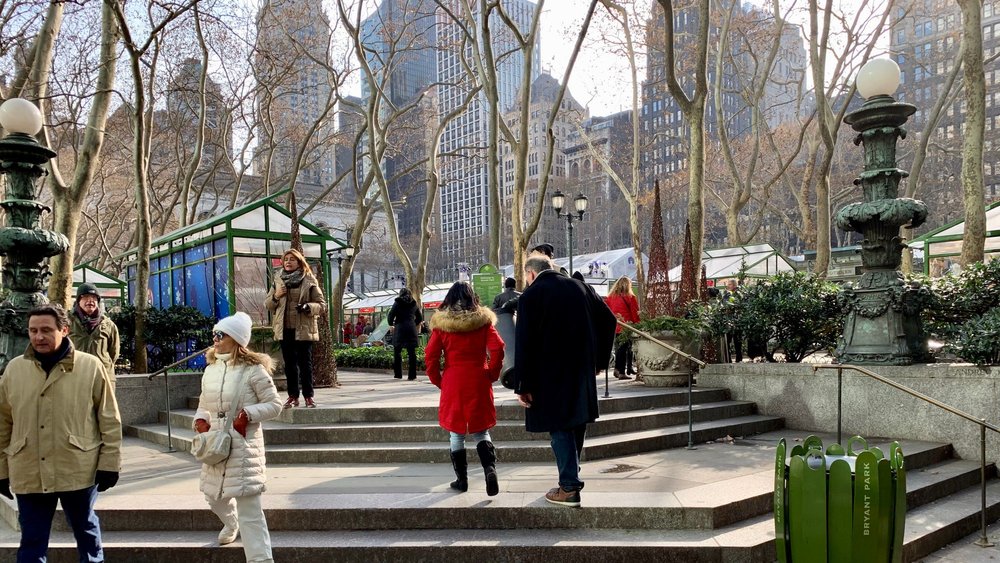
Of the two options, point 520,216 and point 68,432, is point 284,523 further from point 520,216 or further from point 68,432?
point 520,216

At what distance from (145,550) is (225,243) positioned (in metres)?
10.8

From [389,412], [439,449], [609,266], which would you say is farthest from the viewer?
[609,266]

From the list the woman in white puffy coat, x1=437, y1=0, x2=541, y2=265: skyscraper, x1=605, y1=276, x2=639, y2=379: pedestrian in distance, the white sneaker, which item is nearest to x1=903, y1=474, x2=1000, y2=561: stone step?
the woman in white puffy coat

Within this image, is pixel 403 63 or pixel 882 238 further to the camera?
pixel 403 63

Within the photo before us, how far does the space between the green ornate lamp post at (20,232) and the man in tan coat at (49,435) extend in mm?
3881

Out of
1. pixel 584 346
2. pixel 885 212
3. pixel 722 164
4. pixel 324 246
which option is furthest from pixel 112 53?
pixel 722 164

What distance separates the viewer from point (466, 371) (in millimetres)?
5285

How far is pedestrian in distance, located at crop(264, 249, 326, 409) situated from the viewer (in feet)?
25.4

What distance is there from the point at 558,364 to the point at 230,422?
221 cm

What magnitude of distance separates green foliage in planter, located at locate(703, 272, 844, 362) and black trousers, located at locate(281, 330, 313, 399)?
577 centimetres

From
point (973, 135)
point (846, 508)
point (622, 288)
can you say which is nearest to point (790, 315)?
point (622, 288)

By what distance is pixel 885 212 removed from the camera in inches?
301

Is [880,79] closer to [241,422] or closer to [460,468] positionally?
[460,468]

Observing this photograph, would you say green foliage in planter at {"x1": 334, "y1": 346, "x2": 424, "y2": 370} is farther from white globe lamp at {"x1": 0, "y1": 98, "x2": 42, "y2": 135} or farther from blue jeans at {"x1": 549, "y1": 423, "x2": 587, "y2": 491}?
blue jeans at {"x1": 549, "y1": 423, "x2": 587, "y2": 491}
